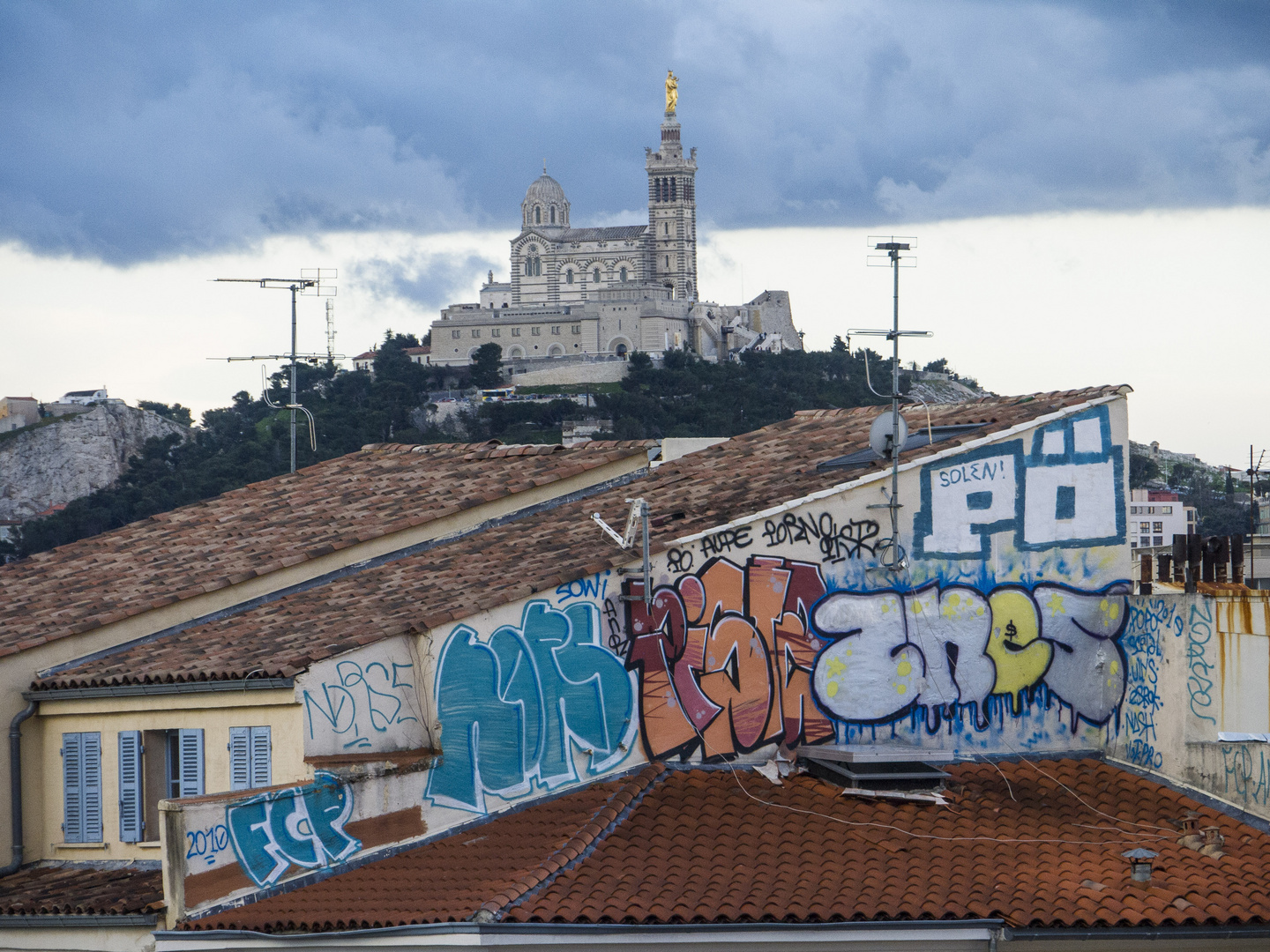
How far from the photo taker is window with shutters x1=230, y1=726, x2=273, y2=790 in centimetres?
1444

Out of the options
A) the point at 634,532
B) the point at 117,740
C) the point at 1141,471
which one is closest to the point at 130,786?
the point at 117,740

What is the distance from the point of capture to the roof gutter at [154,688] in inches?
563

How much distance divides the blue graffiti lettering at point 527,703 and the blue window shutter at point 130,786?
11.0ft

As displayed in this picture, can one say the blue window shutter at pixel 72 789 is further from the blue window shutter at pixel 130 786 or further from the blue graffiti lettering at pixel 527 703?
the blue graffiti lettering at pixel 527 703

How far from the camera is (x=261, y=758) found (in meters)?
14.5

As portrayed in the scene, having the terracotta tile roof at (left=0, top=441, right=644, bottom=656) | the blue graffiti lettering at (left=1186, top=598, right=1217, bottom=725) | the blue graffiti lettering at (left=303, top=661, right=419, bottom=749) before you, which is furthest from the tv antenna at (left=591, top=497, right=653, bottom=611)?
the blue graffiti lettering at (left=1186, top=598, right=1217, bottom=725)

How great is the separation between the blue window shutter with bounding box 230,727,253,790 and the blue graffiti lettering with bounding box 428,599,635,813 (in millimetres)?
1782

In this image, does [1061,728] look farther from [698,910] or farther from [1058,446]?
[698,910]

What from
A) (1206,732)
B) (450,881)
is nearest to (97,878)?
(450,881)

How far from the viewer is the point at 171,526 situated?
71.2 feet

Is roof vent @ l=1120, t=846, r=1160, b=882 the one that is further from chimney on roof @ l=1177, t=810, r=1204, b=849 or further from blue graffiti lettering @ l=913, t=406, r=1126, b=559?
blue graffiti lettering @ l=913, t=406, r=1126, b=559

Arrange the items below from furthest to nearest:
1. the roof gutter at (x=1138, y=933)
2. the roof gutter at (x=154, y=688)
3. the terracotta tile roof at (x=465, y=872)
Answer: the roof gutter at (x=154, y=688) → the terracotta tile roof at (x=465, y=872) → the roof gutter at (x=1138, y=933)

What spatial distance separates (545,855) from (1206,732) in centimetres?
580

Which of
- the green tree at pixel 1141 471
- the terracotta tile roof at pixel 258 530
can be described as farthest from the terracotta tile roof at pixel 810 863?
the green tree at pixel 1141 471
